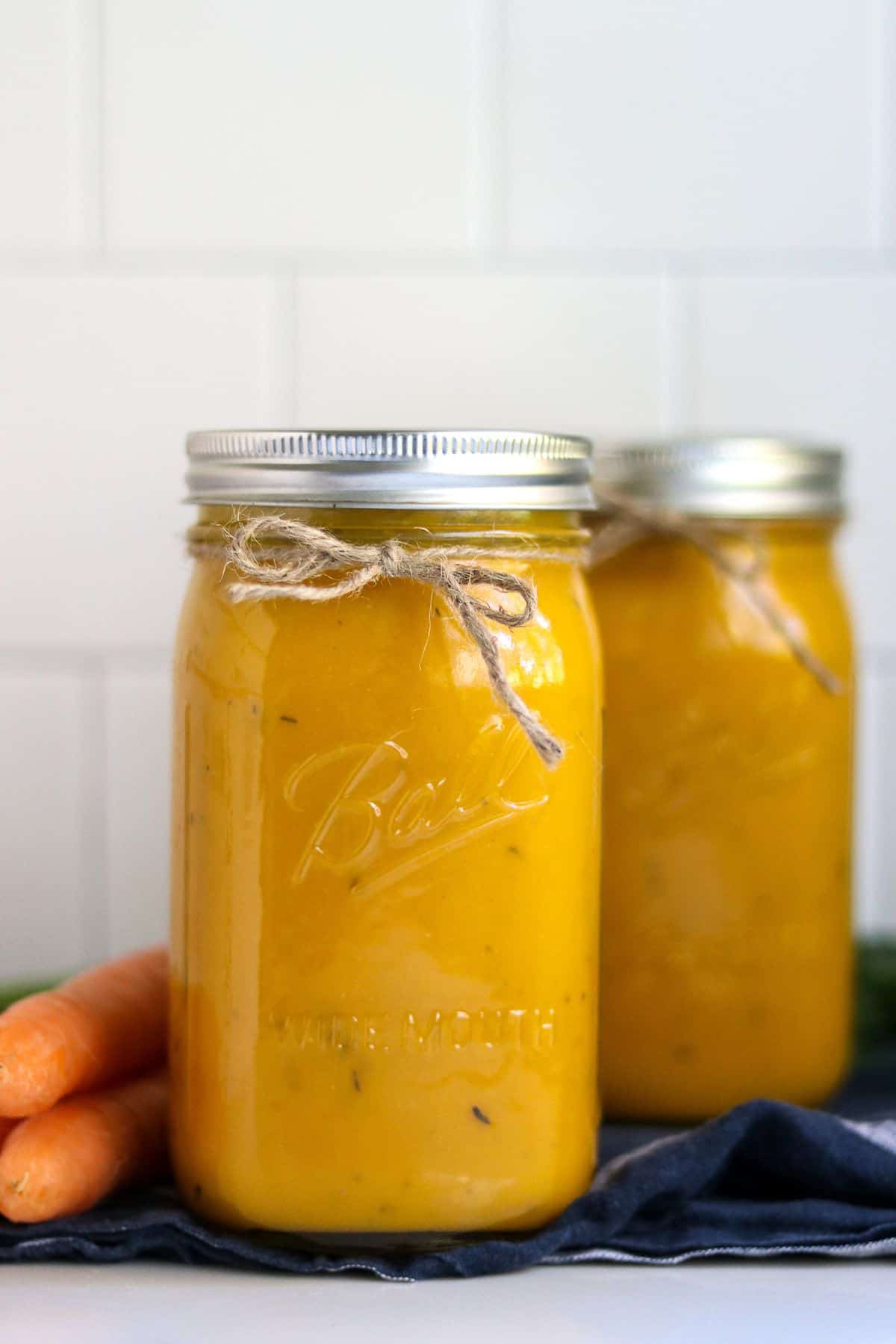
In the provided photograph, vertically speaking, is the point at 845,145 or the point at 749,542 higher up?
the point at 845,145

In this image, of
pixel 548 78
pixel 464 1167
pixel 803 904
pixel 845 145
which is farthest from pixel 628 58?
pixel 464 1167

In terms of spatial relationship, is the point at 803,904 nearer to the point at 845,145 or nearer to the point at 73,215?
the point at 845,145

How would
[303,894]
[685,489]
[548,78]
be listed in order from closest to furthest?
[303,894] → [685,489] → [548,78]

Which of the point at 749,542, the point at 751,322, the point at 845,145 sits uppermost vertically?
the point at 845,145

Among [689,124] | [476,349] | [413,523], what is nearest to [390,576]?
[413,523]

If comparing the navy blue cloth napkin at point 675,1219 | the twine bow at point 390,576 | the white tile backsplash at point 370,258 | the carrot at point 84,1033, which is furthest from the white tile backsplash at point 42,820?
the twine bow at point 390,576

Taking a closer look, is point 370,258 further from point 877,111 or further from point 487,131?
point 877,111

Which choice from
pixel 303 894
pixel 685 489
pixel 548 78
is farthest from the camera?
pixel 548 78
